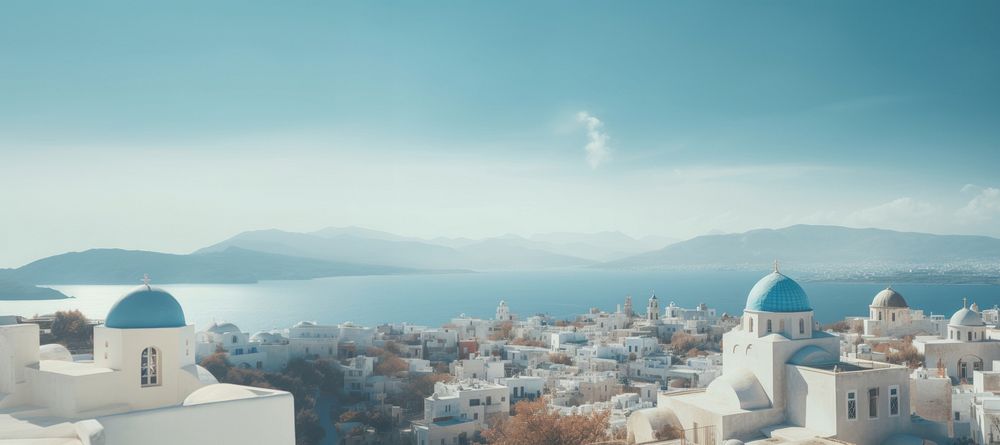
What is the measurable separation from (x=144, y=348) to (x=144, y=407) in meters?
0.91

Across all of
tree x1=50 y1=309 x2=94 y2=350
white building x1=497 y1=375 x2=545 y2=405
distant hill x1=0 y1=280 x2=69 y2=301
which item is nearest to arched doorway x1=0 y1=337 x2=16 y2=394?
tree x1=50 y1=309 x2=94 y2=350

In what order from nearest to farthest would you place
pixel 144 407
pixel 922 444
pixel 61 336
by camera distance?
pixel 144 407
pixel 922 444
pixel 61 336

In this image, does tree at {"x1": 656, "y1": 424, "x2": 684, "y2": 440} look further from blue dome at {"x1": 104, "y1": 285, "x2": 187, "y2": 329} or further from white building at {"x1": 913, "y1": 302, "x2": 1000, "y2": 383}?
white building at {"x1": 913, "y1": 302, "x2": 1000, "y2": 383}

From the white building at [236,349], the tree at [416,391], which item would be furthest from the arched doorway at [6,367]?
the white building at [236,349]

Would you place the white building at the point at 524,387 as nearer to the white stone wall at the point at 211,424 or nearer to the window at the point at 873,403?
the window at the point at 873,403

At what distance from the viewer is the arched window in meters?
11.9

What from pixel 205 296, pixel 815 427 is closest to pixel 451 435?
pixel 815 427

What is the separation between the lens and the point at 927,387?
19.8 metres

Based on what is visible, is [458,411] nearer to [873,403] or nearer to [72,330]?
[873,403]

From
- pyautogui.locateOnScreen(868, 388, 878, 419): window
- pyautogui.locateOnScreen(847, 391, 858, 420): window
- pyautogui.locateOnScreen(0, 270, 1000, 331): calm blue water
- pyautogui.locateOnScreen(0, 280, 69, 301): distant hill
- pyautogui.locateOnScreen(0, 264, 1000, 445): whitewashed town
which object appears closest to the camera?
pyautogui.locateOnScreen(0, 264, 1000, 445): whitewashed town

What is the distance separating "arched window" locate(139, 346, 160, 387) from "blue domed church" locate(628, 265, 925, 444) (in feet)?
32.5

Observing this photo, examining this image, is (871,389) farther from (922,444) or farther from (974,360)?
(974,360)

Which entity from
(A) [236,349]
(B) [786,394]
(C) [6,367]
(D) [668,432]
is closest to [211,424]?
(C) [6,367]

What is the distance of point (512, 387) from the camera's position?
30.3 m
